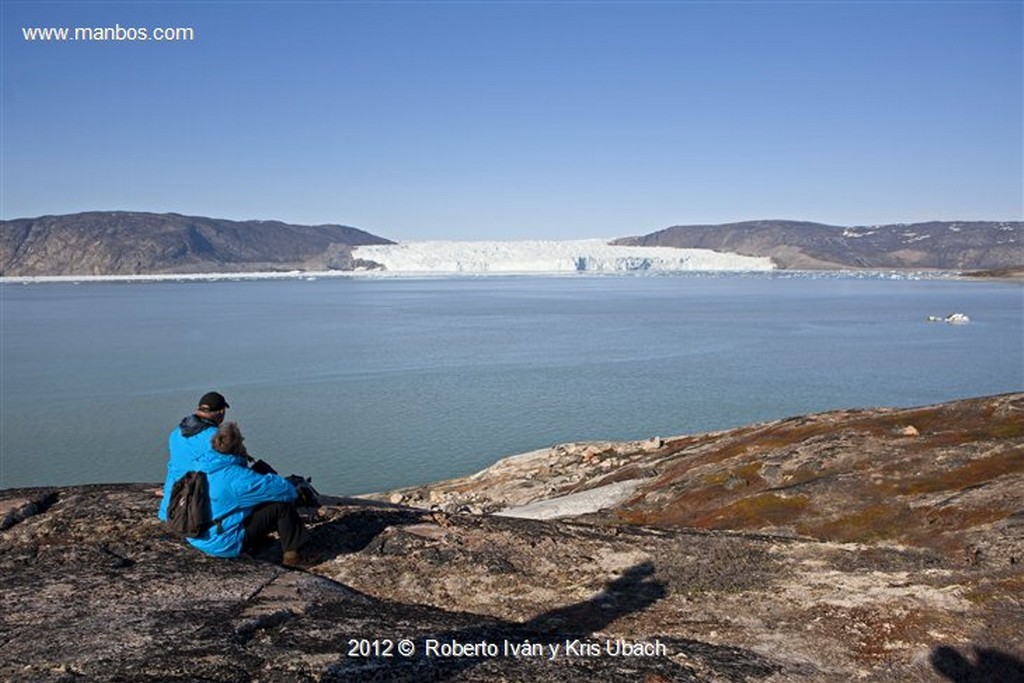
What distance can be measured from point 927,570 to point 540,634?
3.37 meters

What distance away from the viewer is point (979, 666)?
16.9ft

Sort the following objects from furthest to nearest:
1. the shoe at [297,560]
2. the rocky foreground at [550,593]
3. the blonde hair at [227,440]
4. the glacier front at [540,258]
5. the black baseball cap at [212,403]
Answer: the glacier front at [540,258] < the shoe at [297,560] < the black baseball cap at [212,403] < the blonde hair at [227,440] < the rocky foreground at [550,593]

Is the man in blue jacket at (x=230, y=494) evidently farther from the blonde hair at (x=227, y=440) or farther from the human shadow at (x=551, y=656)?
the human shadow at (x=551, y=656)

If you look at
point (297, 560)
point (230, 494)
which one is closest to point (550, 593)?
point (297, 560)

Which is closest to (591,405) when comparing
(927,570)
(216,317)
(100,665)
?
(927,570)

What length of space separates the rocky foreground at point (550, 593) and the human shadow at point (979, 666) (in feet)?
0.04

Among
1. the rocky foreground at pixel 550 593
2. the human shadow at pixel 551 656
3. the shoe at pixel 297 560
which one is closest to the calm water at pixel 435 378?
the rocky foreground at pixel 550 593

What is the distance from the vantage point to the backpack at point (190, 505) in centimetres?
625

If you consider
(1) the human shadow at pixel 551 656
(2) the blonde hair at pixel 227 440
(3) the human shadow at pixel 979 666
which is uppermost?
(2) the blonde hair at pixel 227 440

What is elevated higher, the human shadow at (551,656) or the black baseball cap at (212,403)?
the black baseball cap at (212,403)

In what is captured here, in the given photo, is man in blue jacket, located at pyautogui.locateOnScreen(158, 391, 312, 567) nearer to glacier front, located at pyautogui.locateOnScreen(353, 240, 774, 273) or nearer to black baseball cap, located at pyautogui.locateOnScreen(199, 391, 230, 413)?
black baseball cap, located at pyautogui.locateOnScreen(199, 391, 230, 413)

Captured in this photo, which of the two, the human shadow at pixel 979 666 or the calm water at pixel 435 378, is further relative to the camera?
the calm water at pixel 435 378

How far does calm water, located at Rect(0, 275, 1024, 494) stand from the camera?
1043 inches

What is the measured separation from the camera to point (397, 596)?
20.8 ft
